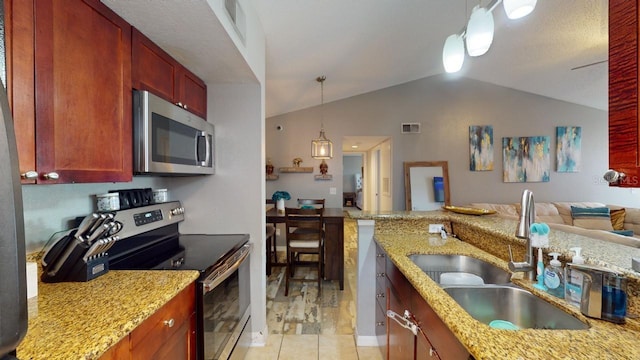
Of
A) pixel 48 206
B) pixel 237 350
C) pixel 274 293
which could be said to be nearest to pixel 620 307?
pixel 237 350

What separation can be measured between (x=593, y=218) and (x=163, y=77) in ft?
18.6

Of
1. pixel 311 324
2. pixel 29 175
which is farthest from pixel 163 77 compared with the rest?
pixel 311 324

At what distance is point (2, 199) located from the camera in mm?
430

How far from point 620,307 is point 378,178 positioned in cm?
560

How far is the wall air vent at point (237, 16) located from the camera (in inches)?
52.4

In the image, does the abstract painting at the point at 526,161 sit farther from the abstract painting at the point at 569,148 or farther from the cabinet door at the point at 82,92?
the cabinet door at the point at 82,92

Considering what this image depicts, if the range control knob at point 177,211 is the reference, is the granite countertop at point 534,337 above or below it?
below

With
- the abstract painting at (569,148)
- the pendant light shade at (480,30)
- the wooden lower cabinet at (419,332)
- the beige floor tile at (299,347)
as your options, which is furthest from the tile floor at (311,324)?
the abstract painting at (569,148)

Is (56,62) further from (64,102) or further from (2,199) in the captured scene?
(2,199)

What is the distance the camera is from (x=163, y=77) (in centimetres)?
147

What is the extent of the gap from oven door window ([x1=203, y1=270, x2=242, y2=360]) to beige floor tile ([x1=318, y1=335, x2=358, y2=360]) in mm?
740

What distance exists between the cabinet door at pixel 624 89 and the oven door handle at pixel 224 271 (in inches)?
61.3

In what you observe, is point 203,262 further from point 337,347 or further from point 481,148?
point 481,148

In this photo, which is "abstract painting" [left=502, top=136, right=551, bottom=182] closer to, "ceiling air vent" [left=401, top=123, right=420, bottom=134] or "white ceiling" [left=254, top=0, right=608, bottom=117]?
"white ceiling" [left=254, top=0, right=608, bottom=117]
